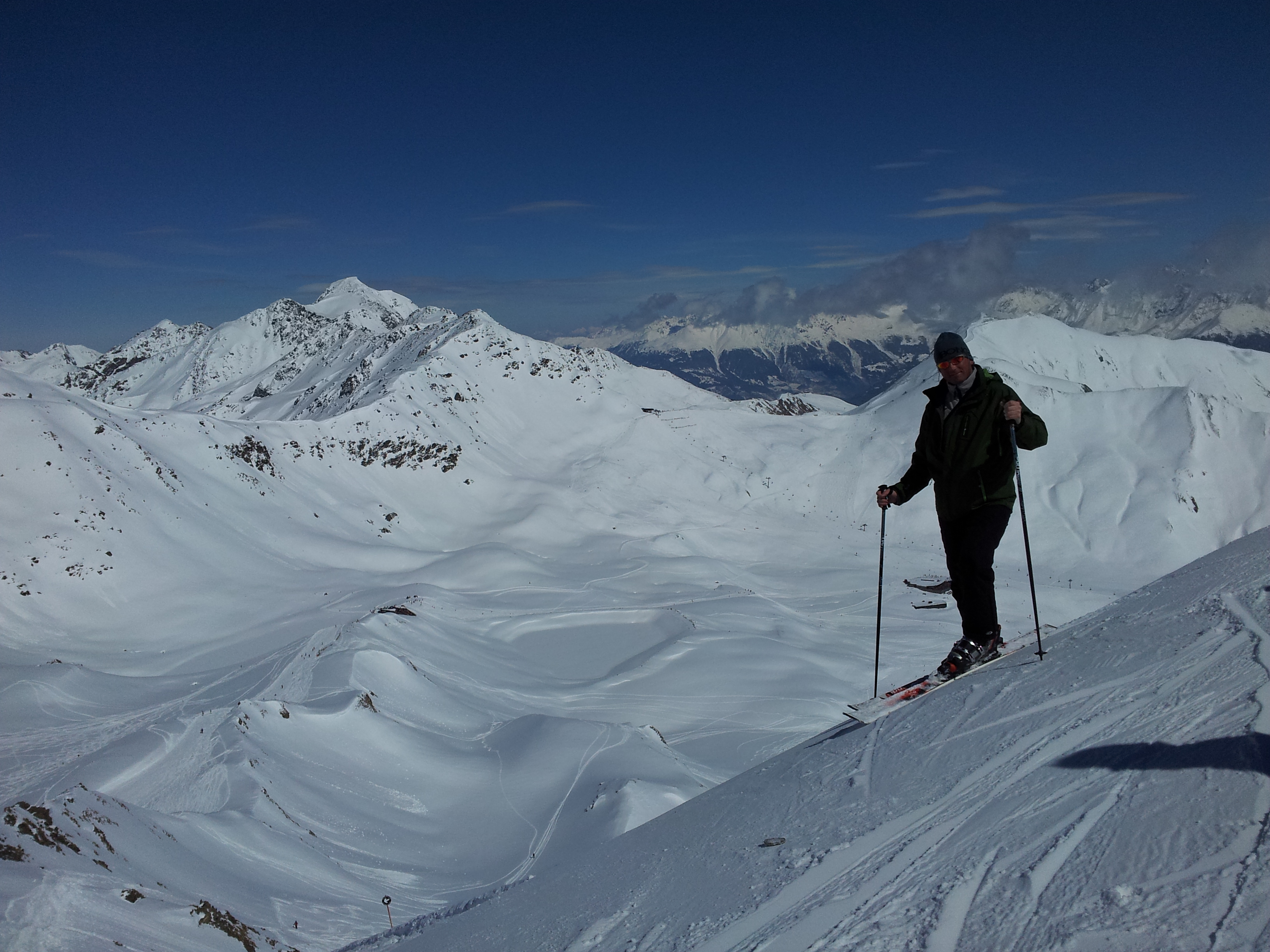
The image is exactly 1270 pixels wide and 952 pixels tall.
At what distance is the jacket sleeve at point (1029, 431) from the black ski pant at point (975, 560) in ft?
1.89

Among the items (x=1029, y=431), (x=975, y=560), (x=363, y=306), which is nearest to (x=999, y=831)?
(x=975, y=560)

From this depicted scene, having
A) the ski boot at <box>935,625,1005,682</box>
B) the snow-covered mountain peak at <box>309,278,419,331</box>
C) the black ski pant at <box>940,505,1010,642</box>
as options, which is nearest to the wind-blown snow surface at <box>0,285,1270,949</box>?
the ski boot at <box>935,625,1005,682</box>

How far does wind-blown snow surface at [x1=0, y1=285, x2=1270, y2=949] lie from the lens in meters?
11.9

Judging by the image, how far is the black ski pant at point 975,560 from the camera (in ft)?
21.3

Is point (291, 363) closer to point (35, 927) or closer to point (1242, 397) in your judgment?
point (35, 927)

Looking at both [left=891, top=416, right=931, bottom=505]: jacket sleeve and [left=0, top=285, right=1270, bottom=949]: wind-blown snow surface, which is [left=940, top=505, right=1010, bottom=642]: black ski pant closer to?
[left=891, top=416, right=931, bottom=505]: jacket sleeve

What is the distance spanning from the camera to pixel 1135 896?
2.73m

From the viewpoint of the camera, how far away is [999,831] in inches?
140

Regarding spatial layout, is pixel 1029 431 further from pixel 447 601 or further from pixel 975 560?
pixel 447 601

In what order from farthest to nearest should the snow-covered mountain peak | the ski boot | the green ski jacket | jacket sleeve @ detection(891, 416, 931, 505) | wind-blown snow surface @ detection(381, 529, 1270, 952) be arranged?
the snow-covered mountain peak → jacket sleeve @ detection(891, 416, 931, 505) → the ski boot → the green ski jacket → wind-blown snow surface @ detection(381, 529, 1270, 952)

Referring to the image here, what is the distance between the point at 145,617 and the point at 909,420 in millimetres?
58862

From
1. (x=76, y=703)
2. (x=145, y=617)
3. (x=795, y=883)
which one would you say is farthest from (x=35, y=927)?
(x=145, y=617)

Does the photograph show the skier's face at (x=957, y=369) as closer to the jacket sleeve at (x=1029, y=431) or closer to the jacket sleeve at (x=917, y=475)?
the jacket sleeve at (x=1029, y=431)

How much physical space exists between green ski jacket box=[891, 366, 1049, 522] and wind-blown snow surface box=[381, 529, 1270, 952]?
1.36m
